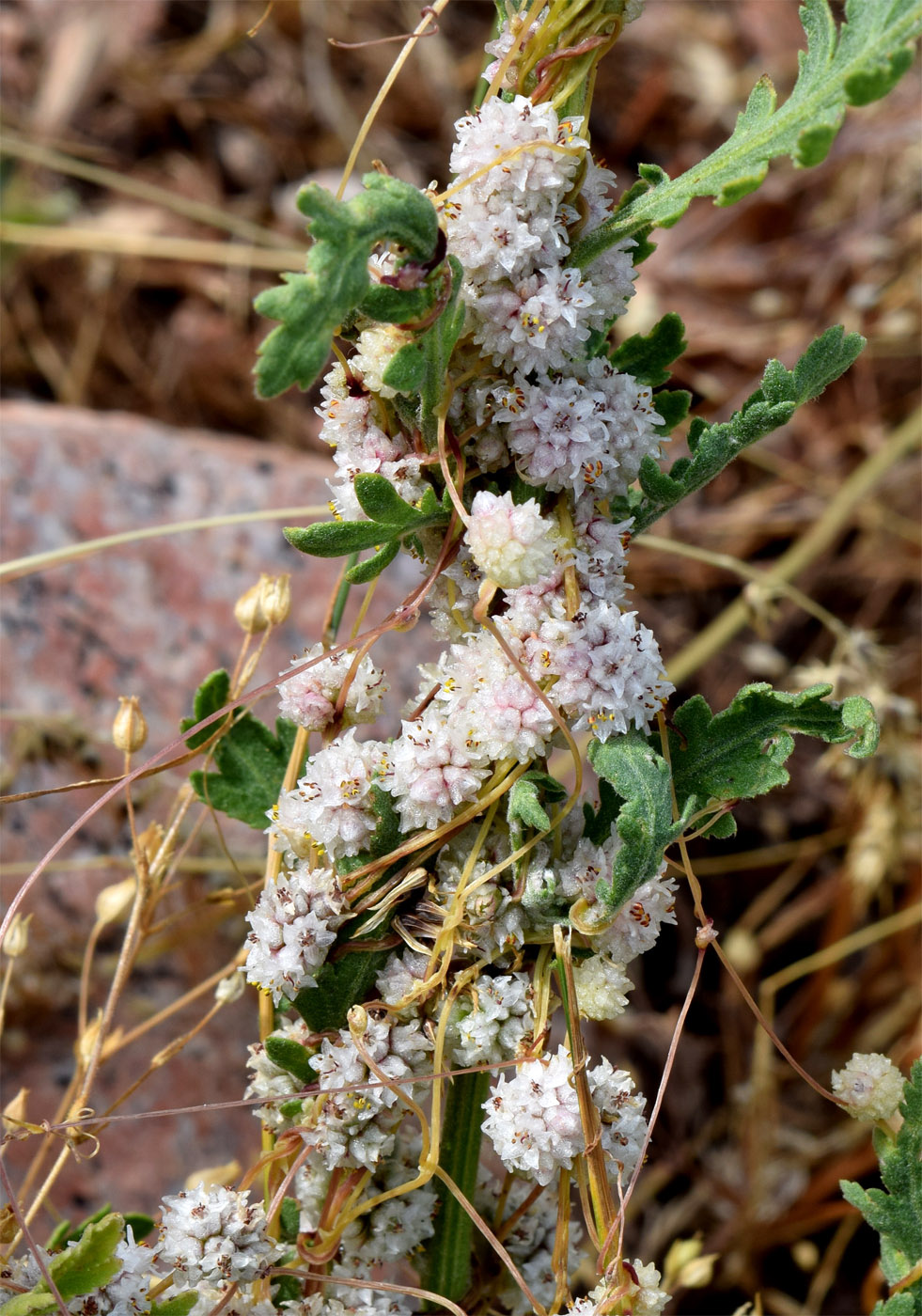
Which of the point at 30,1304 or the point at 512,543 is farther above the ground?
the point at 512,543

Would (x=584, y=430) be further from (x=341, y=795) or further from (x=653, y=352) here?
(x=341, y=795)

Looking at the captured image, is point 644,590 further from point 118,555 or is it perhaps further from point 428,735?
point 428,735

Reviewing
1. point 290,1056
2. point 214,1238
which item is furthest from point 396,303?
point 214,1238

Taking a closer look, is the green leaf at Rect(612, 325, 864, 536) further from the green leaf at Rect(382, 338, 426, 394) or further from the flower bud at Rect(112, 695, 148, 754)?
the flower bud at Rect(112, 695, 148, 754)

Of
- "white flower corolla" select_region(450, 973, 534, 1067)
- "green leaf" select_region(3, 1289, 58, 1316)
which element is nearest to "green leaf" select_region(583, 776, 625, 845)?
"white flower corolla" select_region(450, 973, 534, 1067)

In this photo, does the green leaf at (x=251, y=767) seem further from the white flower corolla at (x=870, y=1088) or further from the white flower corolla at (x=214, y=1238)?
the white flower corolla at (x=870, y=1088)

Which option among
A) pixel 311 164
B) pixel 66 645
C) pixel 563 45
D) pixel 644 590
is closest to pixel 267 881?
pixel 563 45
